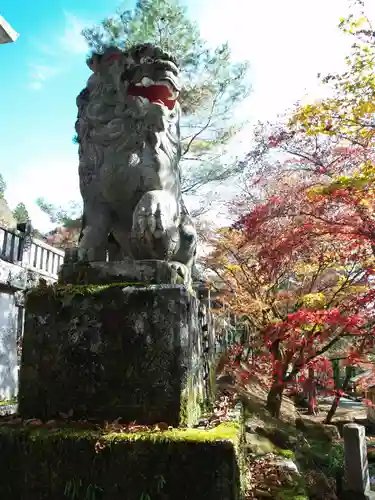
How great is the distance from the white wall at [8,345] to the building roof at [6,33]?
4497 millimetres

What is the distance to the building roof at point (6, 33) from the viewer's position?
6113 millimetres

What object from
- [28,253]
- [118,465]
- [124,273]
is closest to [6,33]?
[28,253]

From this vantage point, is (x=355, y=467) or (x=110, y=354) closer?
(x=110, y=354)

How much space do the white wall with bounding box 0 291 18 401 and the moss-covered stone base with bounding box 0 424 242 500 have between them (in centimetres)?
633

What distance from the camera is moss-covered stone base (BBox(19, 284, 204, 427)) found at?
2143mm

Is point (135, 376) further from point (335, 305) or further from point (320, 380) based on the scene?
point (320, 380)

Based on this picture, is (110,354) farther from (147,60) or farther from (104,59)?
(104,59)

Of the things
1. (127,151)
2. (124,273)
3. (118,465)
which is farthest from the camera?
(127,151)

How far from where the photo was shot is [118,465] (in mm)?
1825

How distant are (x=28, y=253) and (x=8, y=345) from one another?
1935mm

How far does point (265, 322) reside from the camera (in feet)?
30.3

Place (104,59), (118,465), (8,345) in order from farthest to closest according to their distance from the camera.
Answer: (8,345)
(104,59)
(118,465)

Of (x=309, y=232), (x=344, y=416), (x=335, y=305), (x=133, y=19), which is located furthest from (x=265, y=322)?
(x=344, y=416)

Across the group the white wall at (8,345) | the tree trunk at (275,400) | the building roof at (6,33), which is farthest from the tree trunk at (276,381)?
the building roof at (6,33)
